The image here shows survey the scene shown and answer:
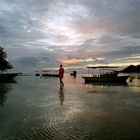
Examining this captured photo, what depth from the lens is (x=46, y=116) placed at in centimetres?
1198

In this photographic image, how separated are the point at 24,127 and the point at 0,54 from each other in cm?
6213

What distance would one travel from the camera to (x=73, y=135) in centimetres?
843

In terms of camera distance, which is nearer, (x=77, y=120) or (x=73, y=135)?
(x=73, y=135)

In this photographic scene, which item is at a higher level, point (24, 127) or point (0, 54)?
point (0, 54)

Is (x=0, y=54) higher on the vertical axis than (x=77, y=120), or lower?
higher

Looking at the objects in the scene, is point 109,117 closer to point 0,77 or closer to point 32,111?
point 32,111

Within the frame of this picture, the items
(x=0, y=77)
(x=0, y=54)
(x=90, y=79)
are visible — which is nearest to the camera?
(x=90, y=79)

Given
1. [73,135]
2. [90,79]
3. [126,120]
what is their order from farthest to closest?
1. [90,79]
2. [126,120]
3. [73,135]

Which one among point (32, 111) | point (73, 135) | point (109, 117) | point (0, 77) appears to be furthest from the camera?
point (0, 77)

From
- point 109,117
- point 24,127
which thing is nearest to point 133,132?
point 109,117

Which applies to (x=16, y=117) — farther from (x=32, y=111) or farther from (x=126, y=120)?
(x=126, y=120)

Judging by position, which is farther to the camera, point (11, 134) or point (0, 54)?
point (0, 54)

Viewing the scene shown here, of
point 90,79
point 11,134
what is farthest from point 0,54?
point 11,134

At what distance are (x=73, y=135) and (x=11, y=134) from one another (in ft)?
7.10
